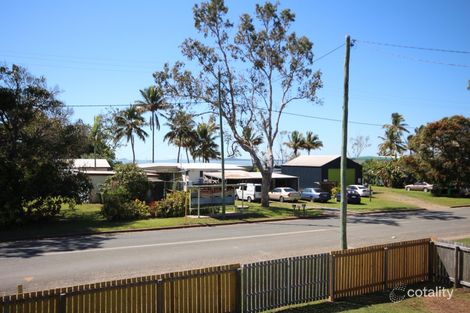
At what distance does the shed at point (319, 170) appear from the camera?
53.6m

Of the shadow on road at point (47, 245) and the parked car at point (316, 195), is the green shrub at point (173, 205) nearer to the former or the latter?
the shadow on road at point (47, 245)

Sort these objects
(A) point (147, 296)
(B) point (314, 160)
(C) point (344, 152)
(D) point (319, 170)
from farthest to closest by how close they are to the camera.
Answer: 1. (B) point (314, 160)
2. (D) point (319, 170)
3. (C) point (344, 152)
4. (A) point (147, 296)

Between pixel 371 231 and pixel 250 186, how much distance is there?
18374 mm

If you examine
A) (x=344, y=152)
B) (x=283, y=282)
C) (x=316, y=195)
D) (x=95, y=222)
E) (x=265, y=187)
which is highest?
(x=344, y=152)

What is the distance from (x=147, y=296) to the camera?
8.92m

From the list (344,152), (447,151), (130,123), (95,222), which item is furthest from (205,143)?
(344,152)

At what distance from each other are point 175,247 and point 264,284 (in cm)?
895

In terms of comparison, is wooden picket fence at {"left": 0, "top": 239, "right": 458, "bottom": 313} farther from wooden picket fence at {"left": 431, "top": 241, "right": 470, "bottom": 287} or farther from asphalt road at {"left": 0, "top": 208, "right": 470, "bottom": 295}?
asphalt road at {"left": 0, "top": 208, "right": 470, "bottom": 295}

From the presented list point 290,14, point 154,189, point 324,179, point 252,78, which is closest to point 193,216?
point 154,189

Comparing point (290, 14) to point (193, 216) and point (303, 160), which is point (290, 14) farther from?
point (303, 160)

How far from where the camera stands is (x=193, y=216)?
28.4 m

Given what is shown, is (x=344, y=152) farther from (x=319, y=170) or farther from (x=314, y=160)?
(x=314, y=160)

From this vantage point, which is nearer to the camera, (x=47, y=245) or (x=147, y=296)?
(x=147, y=296)
